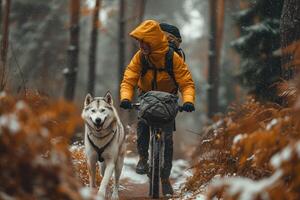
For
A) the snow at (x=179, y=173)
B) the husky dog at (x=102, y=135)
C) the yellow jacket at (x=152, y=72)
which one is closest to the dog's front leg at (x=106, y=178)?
the husky dog at (x=102, y=135)

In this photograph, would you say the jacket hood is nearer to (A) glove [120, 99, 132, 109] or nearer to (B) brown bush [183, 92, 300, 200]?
(A) glove [120, 99, 132, 109]

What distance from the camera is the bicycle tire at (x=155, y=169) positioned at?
7.23 m

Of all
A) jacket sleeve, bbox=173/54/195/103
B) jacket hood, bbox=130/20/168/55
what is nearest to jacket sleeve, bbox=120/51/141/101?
jacket hood, bbox=130/20/168/55

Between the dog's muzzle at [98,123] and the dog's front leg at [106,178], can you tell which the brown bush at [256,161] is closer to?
the dog's front leg at [106,178]

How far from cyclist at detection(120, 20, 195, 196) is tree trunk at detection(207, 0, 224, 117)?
13.8 meters

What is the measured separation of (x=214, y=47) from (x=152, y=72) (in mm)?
14311

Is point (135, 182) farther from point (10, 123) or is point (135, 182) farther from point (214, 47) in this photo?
point (214, 47)

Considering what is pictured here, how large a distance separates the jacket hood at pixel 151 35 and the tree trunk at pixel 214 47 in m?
14.2

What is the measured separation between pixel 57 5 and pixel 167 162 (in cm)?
2646

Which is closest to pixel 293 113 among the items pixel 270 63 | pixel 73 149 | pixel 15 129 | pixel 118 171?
pixel 15 129

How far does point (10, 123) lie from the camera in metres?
3.60

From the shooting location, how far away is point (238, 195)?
140 inches

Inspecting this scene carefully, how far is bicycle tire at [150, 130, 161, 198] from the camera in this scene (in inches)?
285

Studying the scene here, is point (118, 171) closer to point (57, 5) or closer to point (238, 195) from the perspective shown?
point (238, 195)
